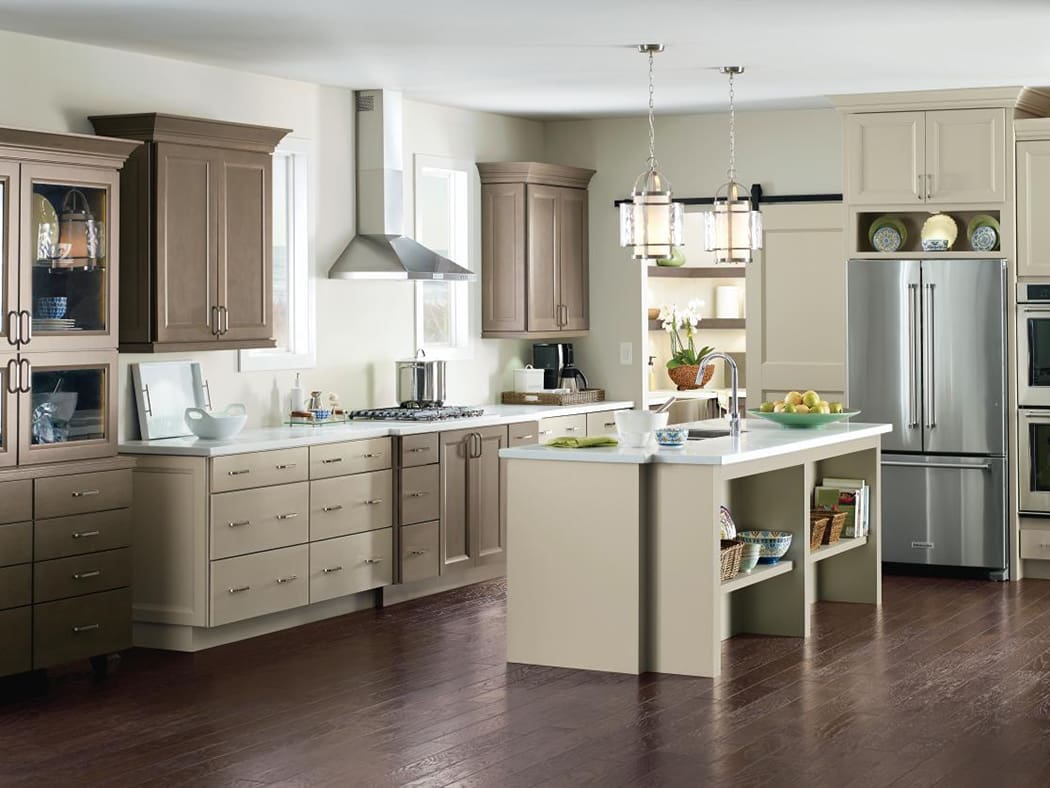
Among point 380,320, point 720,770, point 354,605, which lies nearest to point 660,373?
point 380,320

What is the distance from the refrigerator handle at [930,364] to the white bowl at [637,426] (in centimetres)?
256

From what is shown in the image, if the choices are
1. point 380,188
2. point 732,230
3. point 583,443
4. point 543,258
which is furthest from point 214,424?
point 543,258

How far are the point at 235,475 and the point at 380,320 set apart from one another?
1958 millimetres

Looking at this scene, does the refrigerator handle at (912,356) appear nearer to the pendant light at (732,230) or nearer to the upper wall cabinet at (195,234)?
the pendant light at (732,230)

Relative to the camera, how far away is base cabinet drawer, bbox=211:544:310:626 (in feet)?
20.5

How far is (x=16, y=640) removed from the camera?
Answer: 5461mm

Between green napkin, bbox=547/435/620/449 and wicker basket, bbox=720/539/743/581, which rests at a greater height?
green napkin, bbox=547/435/620/449

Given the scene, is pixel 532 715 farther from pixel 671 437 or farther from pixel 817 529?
pixel 817 529

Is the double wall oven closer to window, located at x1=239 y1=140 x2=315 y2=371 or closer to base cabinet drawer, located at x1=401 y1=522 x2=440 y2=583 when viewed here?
base cabinet drawer, located at x1=401 y1=522 x2=440 y2=583

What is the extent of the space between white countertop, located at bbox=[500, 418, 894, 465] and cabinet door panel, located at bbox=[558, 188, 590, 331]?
2355 mm

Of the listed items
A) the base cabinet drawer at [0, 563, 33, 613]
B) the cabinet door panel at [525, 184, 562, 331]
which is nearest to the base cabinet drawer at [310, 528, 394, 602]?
the base cabinet drawer at [0, 563, 33, 613]

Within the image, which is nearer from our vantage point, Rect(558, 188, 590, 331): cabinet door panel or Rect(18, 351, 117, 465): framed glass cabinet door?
Rect(18, 351, 117, 465): framed glass cabinet door

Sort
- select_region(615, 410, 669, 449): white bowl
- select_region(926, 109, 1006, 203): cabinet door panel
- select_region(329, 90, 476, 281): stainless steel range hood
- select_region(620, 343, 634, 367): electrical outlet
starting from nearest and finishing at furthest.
A: select_region(615, 410, 669, 449): white bowl < select_region(329, 90, 476, 281): stainless steel range hood < select_region(926, 109, 1006, 203): cabinet door panel < select_region(620, 343, 634, 367): electrical outlet

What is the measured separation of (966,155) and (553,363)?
8.69 feet
